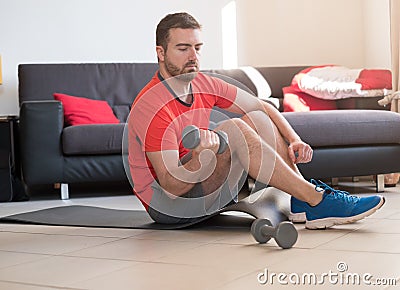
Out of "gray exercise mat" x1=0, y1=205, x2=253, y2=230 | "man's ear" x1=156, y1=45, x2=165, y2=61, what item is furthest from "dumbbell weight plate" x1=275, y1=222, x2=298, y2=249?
"man's ear" x1=156, y1=45, x2=165, y2=61

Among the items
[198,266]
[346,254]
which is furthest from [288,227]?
[198,266]

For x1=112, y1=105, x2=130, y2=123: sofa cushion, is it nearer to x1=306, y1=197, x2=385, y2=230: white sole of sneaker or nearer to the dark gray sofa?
the dark gray sofa

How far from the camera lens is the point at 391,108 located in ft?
16.0

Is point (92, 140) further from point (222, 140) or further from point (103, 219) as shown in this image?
point (222, 140)

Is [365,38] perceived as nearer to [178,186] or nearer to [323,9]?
[323,9]

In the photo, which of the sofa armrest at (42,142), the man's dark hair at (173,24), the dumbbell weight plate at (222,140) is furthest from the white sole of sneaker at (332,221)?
the sofa armrest at (42,142)

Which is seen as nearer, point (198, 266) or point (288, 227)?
point (198, 266)

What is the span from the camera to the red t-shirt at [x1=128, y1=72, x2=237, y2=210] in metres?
2.69

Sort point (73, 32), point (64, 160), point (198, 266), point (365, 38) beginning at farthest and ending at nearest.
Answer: point (365, 38) → point (73, 32) → point (64, 160) → point (198, 266)

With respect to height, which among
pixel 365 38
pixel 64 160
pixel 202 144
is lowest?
pixel 64 160

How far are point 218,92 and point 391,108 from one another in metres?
2.25

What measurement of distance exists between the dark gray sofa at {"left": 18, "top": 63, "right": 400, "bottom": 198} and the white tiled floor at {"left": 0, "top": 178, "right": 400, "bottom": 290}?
1.12 m

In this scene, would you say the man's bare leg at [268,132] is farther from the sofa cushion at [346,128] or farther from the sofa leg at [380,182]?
the sofa leg at [380,182]

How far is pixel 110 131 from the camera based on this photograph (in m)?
4.57
